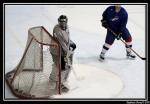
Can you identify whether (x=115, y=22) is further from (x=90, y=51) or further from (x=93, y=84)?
(x=93, y=84)

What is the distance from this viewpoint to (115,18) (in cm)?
487

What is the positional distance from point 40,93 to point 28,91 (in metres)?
0.11

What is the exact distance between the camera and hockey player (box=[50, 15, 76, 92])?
4172 millimetres

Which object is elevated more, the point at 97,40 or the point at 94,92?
the point at 97,40

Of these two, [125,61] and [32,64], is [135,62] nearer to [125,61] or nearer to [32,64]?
[125,61]

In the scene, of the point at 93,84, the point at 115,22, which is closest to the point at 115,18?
the point at 115,22

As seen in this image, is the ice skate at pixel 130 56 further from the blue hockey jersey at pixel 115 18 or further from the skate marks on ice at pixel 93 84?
the skate marks on ice at pixel 93 84

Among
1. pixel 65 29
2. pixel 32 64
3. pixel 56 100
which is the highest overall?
pixel 65 29

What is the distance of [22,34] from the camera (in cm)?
Answer: 578

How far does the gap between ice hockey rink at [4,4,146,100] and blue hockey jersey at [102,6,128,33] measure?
369 mm

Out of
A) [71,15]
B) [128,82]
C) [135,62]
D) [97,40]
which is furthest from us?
[71,15]

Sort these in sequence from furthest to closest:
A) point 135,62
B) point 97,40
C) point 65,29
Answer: point 97,40
point 135,62
point 65,29

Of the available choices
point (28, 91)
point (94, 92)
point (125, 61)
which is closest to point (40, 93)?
point (28, 91)

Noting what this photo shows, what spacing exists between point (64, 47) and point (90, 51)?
1.11 meters
